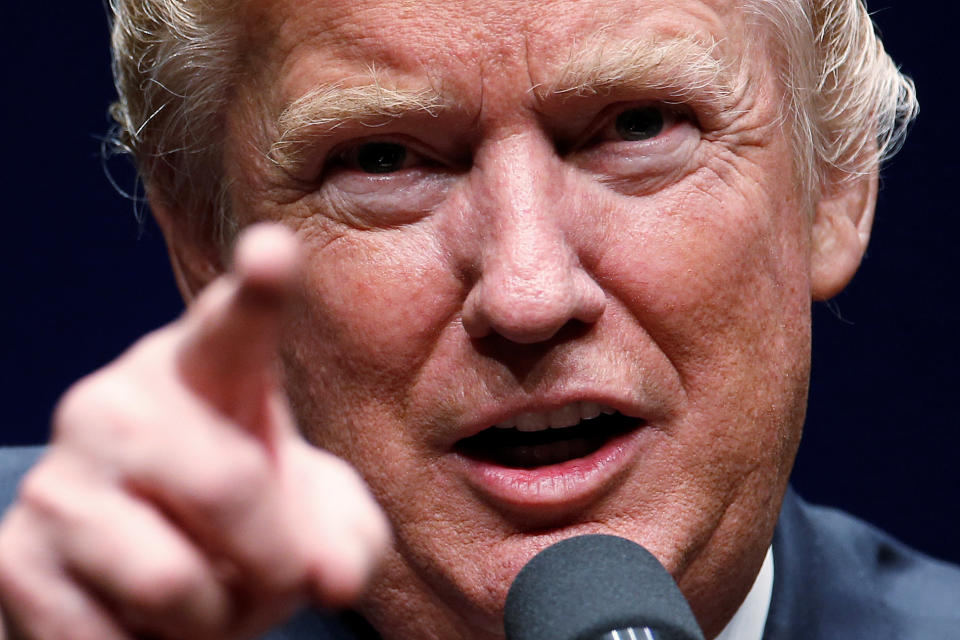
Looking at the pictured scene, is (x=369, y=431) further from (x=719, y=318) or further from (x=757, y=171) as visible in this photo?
(x=757, y=171)

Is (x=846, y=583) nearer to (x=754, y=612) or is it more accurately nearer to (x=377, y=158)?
(x=754, y=612)

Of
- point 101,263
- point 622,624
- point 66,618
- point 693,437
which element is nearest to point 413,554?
point 693,437

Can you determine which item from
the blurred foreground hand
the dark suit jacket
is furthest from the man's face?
the blurred foreground hand

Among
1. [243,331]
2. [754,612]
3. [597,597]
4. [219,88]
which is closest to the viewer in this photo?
[243,331]

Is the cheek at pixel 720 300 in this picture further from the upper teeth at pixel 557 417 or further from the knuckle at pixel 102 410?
the knuckle at pixel 102 410

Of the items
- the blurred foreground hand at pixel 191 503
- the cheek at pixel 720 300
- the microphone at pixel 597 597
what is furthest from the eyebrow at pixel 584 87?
the blurred foreground hand at pixel 191 503

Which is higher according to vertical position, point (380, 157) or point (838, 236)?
point (380, 157)

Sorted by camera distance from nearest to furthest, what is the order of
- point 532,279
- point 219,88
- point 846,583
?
1. point 532,279
2. point 219,88
3. point 846,583

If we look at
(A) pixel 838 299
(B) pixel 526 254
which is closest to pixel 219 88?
(B) pixel 526 254

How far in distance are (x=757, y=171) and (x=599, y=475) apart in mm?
399

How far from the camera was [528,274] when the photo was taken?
4.29 feet

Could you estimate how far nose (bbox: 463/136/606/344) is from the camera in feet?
4.27

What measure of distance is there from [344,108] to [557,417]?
0.40m

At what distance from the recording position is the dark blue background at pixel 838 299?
233cm
